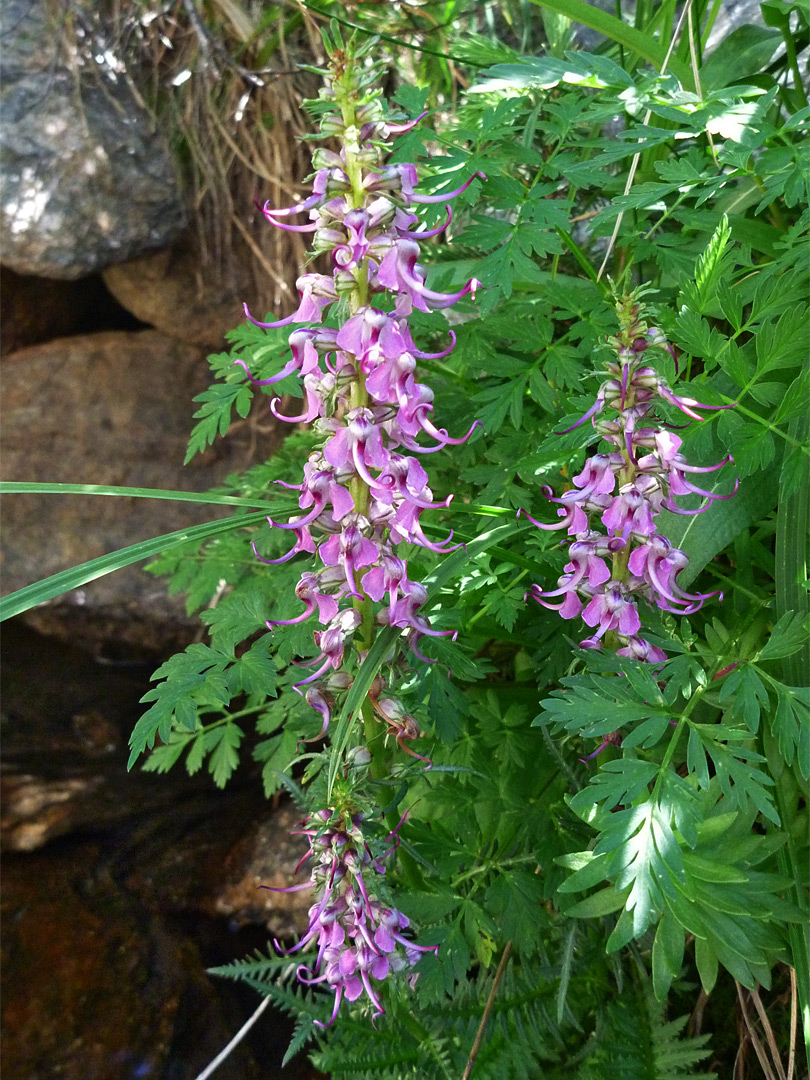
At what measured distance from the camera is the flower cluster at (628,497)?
3.36 feet

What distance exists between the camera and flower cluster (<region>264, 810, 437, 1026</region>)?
1012 millimetres

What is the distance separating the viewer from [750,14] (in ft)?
7.44

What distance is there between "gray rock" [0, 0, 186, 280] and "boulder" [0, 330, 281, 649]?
2.04ft

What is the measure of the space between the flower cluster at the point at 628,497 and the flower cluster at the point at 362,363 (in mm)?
190

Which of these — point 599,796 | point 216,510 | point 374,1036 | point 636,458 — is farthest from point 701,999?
point 216,510

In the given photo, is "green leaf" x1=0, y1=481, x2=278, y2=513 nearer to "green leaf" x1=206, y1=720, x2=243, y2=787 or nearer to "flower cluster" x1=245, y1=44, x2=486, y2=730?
"flower cluster" x1=245, y1=44, x2=486, y2=730

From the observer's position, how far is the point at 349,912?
1084 mm

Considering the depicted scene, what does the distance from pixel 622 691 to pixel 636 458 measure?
0.28m

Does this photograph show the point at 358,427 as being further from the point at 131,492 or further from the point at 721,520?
the point at 721,520

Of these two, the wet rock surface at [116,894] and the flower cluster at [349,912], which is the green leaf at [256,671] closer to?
the flower cluster at [349,912]

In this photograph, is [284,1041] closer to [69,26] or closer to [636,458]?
[636,458]

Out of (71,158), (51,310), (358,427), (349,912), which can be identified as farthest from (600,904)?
(51,310)

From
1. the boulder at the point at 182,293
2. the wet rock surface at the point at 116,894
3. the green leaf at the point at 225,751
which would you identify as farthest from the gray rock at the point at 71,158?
the green leaf at the point at 225,751

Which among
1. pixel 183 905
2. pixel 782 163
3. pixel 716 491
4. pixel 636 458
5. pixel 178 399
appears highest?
pixel 782 163
